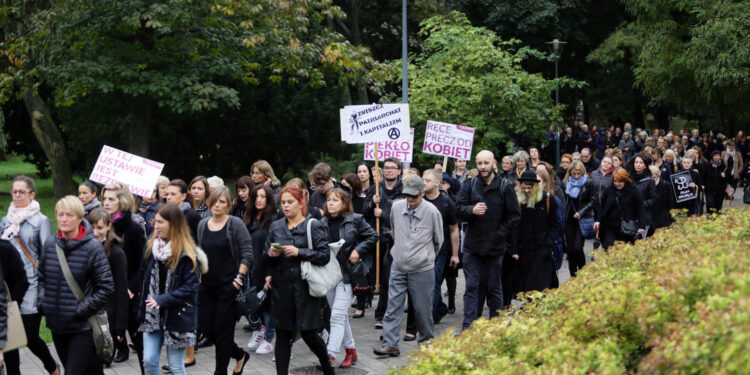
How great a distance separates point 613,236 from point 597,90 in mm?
33038

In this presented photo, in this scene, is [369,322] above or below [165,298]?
below

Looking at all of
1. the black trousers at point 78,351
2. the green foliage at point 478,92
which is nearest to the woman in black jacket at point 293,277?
the black trousers at point 78,351

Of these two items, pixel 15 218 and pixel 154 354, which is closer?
pixel 154 354

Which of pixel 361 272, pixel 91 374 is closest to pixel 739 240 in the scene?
pixel 361 272

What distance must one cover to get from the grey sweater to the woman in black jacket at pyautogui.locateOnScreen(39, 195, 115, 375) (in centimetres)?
301

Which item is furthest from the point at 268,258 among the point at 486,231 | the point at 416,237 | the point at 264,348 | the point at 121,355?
the point at 486,231

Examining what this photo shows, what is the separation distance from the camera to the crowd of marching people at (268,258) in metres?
5.97

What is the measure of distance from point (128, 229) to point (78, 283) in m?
1.78

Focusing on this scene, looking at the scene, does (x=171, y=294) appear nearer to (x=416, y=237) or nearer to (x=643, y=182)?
(x=416, y=237)

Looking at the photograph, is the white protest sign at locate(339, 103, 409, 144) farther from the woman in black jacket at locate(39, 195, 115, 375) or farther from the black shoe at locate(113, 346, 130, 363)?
the woman in black jacket at locate(39, 195, 115, 375)

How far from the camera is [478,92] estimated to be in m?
20.5

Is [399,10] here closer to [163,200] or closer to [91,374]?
[163,200]

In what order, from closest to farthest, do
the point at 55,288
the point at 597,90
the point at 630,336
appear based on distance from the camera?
1. the point at 630,336
2. the point at 55,288
3. the point at 597,90

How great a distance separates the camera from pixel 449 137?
45.9 feet
